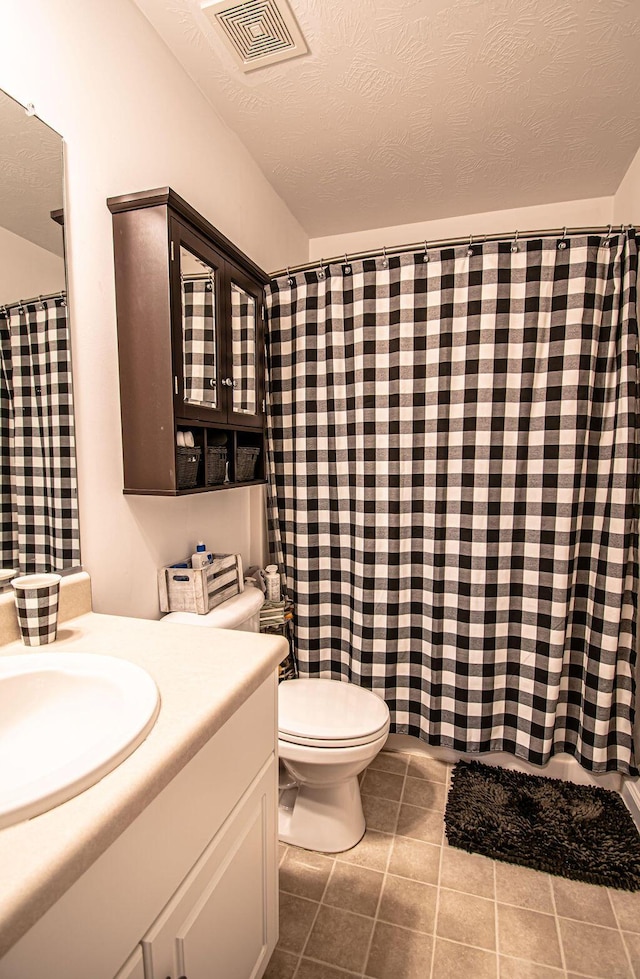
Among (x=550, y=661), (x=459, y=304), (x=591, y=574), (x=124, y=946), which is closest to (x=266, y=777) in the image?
(x=124, y=946)

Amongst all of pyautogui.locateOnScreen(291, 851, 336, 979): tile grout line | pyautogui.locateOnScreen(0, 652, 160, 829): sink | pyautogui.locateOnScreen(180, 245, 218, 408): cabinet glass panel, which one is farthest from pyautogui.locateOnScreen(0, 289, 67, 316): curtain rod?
pyautogui.locateOnScreen(291, 851, 336, 979): tile grout line

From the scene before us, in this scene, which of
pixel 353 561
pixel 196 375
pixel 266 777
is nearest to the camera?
pixel 266 777

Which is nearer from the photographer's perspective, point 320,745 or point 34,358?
point 34,358

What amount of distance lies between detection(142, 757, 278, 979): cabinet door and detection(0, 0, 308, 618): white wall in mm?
635

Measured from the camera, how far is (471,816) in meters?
1.60

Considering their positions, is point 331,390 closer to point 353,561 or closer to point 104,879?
point 353,561

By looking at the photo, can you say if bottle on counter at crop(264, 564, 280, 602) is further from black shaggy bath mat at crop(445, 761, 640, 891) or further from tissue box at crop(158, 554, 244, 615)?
black shaggy bath mat at crop(445, 761, 640, 891)

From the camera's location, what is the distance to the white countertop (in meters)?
0.44

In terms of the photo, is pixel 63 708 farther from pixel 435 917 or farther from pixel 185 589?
pixel 435 917

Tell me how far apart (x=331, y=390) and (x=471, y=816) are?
1611 mm

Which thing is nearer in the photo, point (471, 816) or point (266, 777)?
point (266, 777)

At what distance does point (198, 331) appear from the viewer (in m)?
1.33

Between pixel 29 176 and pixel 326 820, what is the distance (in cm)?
190

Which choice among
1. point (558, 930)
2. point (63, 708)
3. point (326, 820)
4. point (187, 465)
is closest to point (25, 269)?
point (187, 465)
